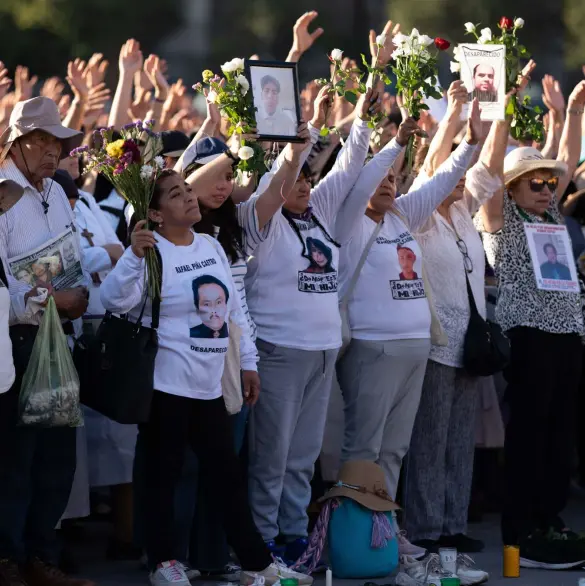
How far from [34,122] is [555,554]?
336cm

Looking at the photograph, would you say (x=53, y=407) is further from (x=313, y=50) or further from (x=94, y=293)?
(x=313, y=50)

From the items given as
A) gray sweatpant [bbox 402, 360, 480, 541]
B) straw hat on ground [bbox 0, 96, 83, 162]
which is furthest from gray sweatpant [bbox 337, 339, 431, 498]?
straw hat on ground [bbox 0, 96, 83, 162]

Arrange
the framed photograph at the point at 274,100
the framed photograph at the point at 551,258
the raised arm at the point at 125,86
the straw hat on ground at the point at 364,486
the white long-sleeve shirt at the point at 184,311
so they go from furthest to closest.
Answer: the raised arm at the point at 125,86 → the framed photograph at the point at 551,258 → the straw hat on ground at the point at 364,486 → the framed photograph at the point at 274,100 → the white long-sleeve shirt at the point at 184,311

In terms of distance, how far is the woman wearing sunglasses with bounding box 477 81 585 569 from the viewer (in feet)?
26.6

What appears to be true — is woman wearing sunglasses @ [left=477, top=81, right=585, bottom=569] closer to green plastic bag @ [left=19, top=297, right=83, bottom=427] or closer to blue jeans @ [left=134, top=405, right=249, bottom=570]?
blue jeans @ [left=134, top=405, right=249, bottom=570]

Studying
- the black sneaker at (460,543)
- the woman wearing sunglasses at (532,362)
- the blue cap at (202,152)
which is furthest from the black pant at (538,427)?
the blue cap at (202,152)

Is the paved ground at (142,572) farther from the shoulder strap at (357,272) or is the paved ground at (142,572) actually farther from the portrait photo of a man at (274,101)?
the portrait photo of a man at (274,101)

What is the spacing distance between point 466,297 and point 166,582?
2284mm

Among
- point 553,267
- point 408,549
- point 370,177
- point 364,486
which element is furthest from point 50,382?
point 553,267

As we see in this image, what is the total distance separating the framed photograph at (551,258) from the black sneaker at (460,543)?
136cm

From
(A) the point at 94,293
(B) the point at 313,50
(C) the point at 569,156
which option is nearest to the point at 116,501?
(A) the point at 94,293

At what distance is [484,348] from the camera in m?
7.84

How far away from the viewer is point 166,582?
22.5 feet

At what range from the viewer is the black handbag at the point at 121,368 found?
260 inches
